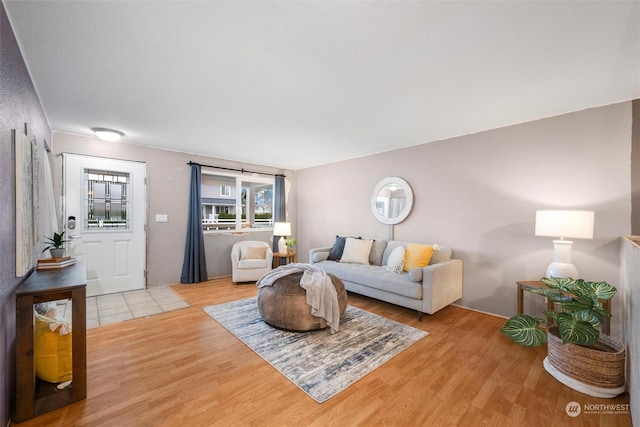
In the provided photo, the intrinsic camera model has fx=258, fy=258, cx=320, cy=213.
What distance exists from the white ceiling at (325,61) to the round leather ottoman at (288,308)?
1.97m

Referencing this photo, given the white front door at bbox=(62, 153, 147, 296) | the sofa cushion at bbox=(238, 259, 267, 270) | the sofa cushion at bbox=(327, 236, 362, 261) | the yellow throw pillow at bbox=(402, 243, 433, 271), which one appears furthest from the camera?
the sofa cushion at bbox=(238, 259, 267, 270)

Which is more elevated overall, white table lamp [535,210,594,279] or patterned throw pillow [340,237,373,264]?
white table lamp [535,210,594,279]

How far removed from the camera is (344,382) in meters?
1.97

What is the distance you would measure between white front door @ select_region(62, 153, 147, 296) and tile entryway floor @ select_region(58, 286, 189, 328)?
1.03 ft

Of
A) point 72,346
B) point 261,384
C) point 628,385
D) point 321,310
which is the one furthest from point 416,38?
point 72,346

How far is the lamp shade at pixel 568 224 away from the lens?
242 cm

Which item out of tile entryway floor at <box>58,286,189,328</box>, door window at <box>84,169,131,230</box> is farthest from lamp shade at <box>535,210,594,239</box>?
door window at <box>84,169,131,230</box>

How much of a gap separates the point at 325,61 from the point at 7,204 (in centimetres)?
224

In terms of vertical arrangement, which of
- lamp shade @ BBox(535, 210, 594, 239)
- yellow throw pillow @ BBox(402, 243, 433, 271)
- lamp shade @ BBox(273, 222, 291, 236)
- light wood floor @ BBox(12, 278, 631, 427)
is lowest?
light wood floor @ BBox(12, 278, 631, 427)

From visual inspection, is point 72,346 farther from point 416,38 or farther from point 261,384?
point 416,38

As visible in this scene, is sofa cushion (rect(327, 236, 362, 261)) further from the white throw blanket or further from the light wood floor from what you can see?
the light wood floor

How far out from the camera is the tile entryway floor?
316cm

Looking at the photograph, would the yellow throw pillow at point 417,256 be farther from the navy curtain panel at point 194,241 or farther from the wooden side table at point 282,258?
the navy curtain panel at point 194,241

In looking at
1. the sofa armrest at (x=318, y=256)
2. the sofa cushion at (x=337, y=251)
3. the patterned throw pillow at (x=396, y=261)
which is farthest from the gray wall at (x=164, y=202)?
the patterned throw pillow at (x=396, y=261)
